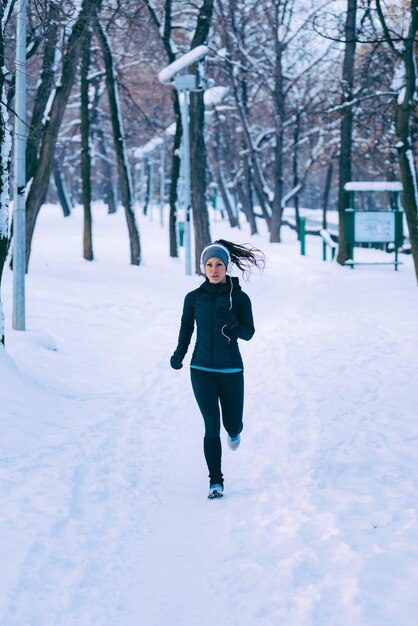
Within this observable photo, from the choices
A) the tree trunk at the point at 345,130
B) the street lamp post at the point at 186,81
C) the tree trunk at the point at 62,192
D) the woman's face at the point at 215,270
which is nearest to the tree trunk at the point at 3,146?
the woman's face at the point at 215,270

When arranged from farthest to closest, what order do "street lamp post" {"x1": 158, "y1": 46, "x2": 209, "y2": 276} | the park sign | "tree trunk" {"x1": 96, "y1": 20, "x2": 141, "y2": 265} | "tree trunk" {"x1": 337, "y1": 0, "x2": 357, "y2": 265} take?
the park sign
"tree trunk" {"x1": 337, "y1": 0, "x2": 357, "y2": 265}
"tree trunk" {"x1": 96, "y1": 20, "x2": 141, "y2": 265}
"street lamp post" {"x1": 158, "y1": 46, "x2": 209, "y2": 276}

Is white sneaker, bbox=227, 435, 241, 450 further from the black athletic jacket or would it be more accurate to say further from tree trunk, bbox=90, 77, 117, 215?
tree trunk, bbox=90, 77, 117, 215

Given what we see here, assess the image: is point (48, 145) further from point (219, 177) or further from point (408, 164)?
point (219, 177)

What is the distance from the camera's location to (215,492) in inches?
249

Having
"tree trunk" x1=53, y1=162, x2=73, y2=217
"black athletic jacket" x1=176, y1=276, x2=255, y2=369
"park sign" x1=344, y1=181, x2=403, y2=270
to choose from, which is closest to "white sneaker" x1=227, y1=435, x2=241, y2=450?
"black athletic jacket" x1=176, y1=276, x2=255, y2=369

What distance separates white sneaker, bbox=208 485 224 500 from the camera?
6.31 m

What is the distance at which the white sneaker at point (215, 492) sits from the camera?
6306 millimetres

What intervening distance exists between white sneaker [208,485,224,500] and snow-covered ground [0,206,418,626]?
0.30ft

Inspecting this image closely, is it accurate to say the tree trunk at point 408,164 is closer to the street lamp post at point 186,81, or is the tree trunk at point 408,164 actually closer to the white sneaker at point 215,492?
the street lamp post at point 186,81

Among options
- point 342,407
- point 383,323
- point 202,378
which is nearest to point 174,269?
point 383,323

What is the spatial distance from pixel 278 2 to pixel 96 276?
14.1 m

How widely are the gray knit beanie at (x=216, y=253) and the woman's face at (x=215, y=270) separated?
0.02m

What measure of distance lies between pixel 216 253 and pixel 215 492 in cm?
166

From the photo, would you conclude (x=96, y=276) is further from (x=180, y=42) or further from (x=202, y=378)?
(x=202, y=378)
